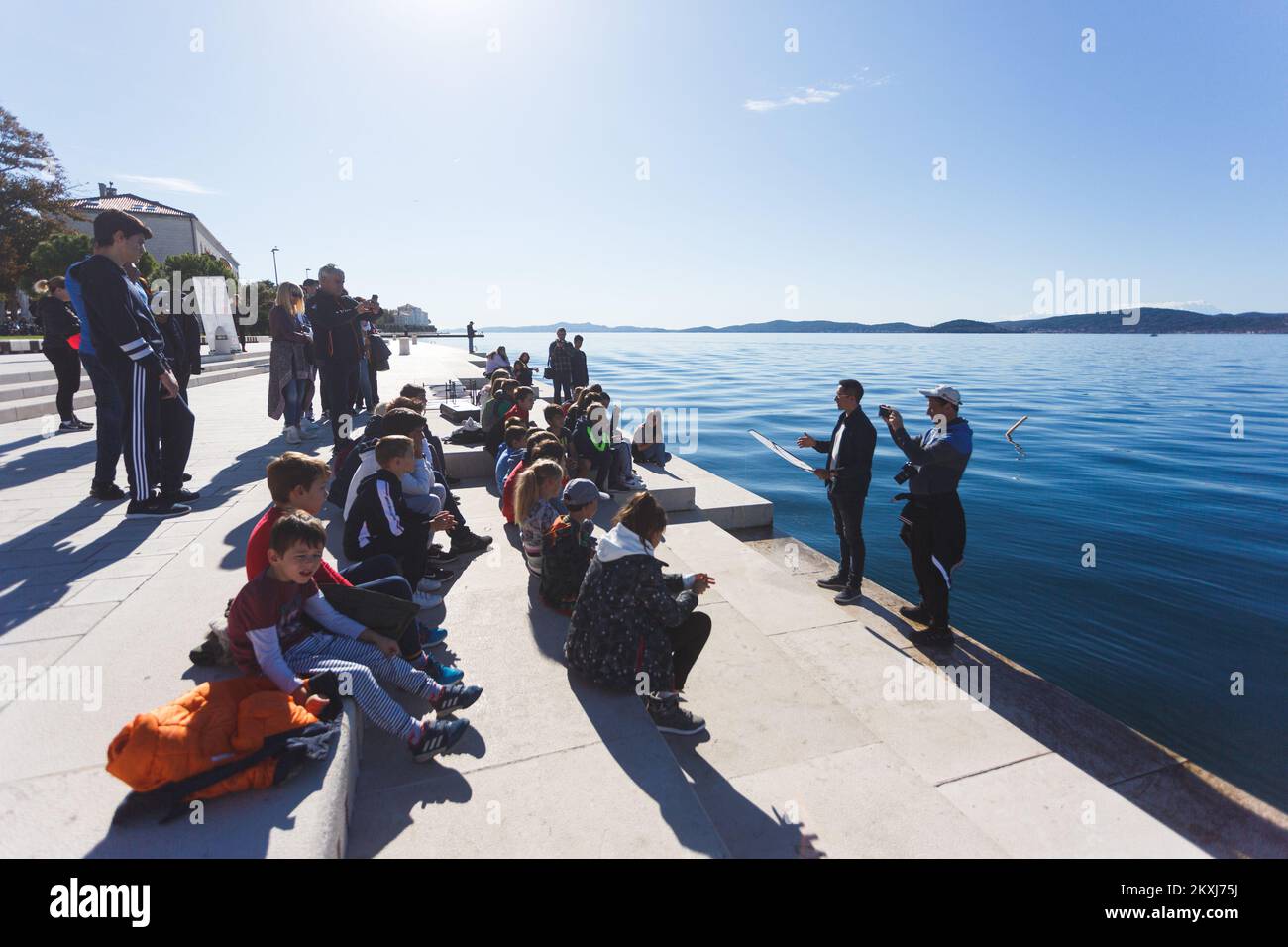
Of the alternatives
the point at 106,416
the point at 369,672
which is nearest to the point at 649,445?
the point at 106,416

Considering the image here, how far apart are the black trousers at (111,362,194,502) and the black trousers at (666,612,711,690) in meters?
4.82

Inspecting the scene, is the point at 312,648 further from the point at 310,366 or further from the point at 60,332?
the point at 60,332

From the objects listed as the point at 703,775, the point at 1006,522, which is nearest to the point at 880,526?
the point at 1006,522

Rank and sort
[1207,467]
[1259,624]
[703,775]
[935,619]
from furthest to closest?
1. [1207,467]
2. [1259,624]
3. [935,619]
4. [703,775]

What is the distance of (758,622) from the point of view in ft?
16.2

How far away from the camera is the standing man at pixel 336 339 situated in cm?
701

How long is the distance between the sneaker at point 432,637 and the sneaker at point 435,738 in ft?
2.94

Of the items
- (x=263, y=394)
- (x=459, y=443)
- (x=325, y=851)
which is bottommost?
(x=325, y=851)

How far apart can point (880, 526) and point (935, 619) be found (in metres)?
7.21

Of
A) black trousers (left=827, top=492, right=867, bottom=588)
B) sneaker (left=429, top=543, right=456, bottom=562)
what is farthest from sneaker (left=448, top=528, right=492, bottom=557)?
black trousers (left=827, top=492, right=867, bottom=588)

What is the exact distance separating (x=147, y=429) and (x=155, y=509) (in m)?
0.70

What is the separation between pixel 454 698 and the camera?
2.96m

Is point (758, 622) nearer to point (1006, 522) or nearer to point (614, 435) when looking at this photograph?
point (614, 435)
